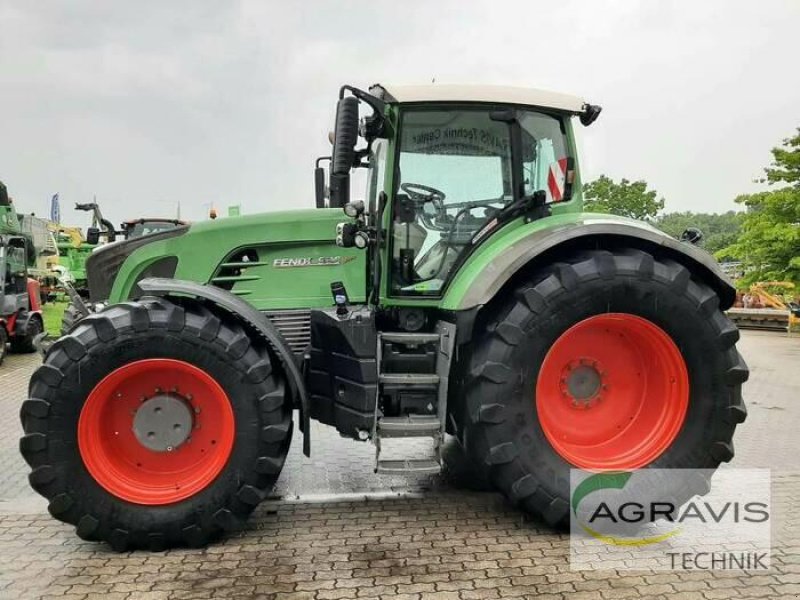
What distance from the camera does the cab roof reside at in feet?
12.5

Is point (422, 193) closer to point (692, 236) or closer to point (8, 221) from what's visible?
point (692, 236)

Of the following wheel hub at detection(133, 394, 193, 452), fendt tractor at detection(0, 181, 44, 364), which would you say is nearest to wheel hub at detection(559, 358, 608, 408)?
wheel hub at detection(133, 394, 193, 452)

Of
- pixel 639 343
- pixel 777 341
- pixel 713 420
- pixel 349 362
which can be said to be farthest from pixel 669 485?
pixel 777 341

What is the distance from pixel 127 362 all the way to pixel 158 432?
444mm

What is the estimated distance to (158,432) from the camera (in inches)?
142

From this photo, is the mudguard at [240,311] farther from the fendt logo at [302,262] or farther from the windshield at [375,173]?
the windshield at [375,173]

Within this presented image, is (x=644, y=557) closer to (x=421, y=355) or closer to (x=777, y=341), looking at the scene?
(x=421, y=355)

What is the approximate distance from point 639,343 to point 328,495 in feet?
7.26

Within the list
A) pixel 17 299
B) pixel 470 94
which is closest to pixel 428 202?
pixel 470 94

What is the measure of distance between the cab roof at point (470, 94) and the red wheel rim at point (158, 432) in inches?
76.2

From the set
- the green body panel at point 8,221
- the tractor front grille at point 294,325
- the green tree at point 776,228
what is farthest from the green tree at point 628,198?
the tractor front grille at point 294,325

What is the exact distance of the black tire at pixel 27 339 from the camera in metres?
11.4

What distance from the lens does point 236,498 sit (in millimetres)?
3504

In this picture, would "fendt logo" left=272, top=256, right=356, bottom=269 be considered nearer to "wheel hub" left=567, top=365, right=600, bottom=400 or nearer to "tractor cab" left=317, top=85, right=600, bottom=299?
"tractor cab" left=317, top=85, right=600, bottom=299
